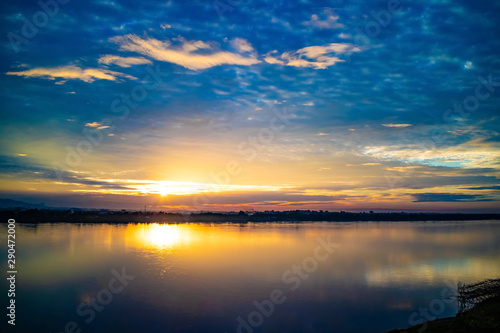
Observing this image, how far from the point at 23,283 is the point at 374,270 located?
30.1 metres

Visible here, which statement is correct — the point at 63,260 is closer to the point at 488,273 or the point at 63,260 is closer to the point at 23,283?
the point at 23,283

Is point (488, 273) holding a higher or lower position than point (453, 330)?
lower

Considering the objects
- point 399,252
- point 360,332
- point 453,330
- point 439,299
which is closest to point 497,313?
point 453,330

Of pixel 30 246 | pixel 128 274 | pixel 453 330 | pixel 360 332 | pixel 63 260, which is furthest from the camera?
pixel 30 246

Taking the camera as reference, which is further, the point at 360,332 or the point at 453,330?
the point at 360,332

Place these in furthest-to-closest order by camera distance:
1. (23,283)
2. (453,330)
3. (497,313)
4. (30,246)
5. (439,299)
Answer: (30,246), (23,283), (439,299), (497,313), (453,330)

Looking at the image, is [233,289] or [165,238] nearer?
[233,289]

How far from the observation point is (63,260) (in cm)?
3441

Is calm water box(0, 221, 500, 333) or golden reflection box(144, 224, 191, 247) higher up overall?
calm water box(0, 221, 500, 333)

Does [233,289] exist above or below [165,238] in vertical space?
above

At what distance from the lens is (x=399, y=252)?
1757 inches

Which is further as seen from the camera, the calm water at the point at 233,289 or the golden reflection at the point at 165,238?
→ the golden reflection at the point at 165,238

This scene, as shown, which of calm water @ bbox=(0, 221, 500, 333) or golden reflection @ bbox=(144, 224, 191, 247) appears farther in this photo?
golden reflection @ bbox=(144, 224, 191, 247)

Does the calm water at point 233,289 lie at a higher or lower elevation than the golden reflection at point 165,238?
higher
